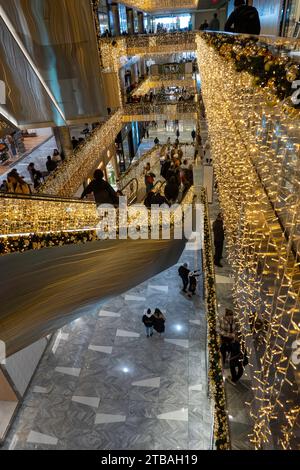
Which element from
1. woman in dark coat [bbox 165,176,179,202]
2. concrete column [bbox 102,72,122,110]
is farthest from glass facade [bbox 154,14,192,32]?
woman in dark coat [bbox 165,176,179,202]

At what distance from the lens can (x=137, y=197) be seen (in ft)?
40.1

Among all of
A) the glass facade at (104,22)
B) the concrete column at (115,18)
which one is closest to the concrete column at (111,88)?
the glass facade at (104,22)

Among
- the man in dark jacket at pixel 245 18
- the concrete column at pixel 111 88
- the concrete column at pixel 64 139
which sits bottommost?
the concrete column at pixel 64 139

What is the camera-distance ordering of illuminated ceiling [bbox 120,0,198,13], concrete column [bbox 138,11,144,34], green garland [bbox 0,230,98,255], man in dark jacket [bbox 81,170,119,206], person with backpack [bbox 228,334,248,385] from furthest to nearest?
concrete column [bbox 138,11,144,34] → illuminated ceiling [bbox 120,0,198,13] → person with backpack [bbox 228,334,248,385] → man in dark jacket [bbox 81,170,119,206] → green garland [bbox 0,230,98,255]

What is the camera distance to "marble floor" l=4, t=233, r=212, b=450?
20.8 feet

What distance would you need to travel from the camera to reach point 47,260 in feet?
8.37

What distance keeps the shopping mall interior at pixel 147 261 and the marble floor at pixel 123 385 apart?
3 centimetres

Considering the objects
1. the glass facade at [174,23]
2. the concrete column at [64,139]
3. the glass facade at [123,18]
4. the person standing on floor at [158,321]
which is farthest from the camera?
the glass facade at [174,23]

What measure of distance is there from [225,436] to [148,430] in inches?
132

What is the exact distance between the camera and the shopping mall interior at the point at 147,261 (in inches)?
95.3

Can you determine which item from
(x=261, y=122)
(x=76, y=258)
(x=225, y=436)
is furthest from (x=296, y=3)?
(x=225, y=436)

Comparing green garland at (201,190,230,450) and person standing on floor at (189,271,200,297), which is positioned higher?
green garland at (201,190,230,450)

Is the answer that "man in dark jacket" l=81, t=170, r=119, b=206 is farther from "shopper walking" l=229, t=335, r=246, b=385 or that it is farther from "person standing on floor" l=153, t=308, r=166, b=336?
"person standing on floor" l=153, t=308, r=166, b=336

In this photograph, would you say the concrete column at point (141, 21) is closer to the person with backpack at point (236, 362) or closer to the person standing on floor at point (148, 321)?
the person standing on floor at point (148, 321)
